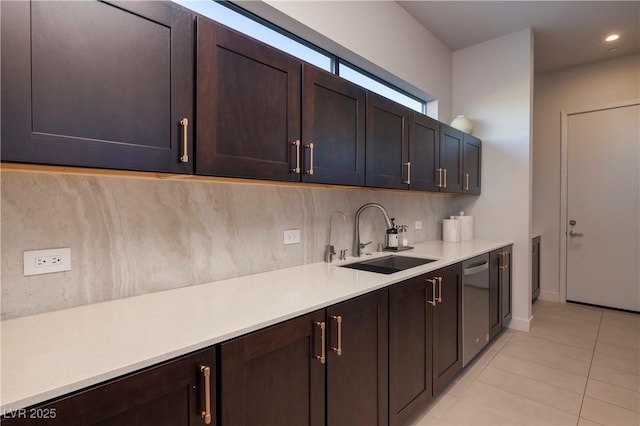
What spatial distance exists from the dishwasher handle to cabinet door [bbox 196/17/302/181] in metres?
1.54

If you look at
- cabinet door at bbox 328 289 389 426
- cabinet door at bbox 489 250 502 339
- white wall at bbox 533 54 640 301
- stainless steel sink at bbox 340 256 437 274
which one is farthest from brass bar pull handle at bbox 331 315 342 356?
white wall at bbox 533 54 640 301

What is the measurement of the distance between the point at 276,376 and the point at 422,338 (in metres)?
1.07

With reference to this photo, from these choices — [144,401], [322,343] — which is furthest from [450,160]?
[144,401]

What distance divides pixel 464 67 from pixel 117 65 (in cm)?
377

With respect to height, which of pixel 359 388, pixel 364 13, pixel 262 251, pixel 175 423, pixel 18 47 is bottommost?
pixel 359 388

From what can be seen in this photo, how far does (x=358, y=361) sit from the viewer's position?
144cm

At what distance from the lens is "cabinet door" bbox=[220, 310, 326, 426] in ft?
3.24

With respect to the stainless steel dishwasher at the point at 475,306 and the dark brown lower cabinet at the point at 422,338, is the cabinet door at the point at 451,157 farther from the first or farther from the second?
the dark brown lower cabinet at the point at 422,338

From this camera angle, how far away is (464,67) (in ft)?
12.2

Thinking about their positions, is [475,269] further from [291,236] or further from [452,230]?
[291,236]

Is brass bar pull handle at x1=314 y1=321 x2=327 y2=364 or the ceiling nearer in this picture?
brass bar pull handle at x1=314 y1=321 x2=327 y2=364

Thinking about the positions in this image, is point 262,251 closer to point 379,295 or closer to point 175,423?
point 379,295

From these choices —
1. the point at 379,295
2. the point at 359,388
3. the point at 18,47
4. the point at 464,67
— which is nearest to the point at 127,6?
the point at 18,47

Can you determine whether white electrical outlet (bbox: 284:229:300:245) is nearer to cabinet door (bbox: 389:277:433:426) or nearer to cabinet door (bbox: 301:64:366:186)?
cabinet door (bbox: 301:64:366:186)
